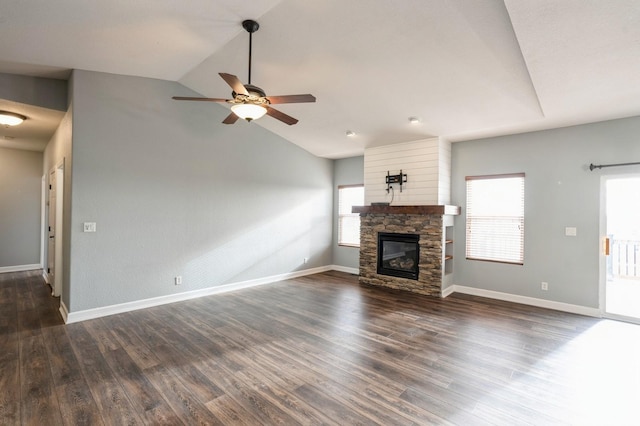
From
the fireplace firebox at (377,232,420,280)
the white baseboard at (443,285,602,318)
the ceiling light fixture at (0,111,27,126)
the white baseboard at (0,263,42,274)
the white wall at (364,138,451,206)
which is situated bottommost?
the white baseboard at (443,285,602,318)

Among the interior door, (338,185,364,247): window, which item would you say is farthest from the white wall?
the interior door

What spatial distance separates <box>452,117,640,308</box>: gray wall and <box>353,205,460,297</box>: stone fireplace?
881mm

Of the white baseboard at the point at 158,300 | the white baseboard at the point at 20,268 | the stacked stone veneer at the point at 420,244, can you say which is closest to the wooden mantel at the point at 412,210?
the stacked stone veneer at the point at 420,244

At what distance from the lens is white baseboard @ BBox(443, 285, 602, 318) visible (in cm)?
450

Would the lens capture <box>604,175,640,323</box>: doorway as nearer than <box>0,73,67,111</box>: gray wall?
No

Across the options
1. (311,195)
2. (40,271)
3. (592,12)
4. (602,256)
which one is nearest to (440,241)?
(602,256)

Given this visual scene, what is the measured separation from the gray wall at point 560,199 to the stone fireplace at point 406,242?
2.89 feet

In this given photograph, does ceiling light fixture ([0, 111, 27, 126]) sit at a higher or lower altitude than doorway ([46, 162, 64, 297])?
higher

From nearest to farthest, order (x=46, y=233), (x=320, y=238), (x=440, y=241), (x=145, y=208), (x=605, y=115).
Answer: (x=605, y=115) → (x=145, y=208) → (x=440, y=241) → (x=46, y=233) → (x=320, y=238)

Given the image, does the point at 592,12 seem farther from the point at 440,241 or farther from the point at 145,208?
the point at 145,208

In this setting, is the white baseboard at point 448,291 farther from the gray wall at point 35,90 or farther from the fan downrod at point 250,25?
the gray wall at point 35,90

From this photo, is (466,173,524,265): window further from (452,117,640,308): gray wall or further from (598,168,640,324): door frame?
(598,168,640,324): door frame

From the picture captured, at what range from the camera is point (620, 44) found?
267 centimetres

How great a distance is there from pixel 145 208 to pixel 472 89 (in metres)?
4.90
